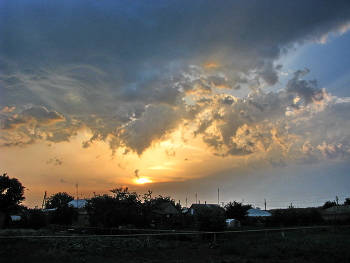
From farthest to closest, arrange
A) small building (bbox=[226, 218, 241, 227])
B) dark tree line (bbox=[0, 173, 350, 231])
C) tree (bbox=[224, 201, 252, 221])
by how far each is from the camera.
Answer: tree (bbox=[224, 201, 252, 221])
small building (bbox=[226, 218, 241, 227])
dark tree line (bbox=[0, 173, 350, 231])

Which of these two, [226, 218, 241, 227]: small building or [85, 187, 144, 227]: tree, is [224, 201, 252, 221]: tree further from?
[85, 187, 144, 227]: tree

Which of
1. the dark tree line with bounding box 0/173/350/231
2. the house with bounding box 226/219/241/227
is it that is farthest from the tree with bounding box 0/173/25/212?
the house with bounding box 226/219/241/227

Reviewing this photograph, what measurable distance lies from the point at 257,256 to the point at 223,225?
1427 centimetres

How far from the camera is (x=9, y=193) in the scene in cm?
5900

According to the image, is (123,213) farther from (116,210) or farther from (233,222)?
(233,222)

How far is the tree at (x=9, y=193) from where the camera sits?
5832 cm

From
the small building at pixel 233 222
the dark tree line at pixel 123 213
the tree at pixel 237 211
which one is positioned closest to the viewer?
the dark tree line at pixel 123 213

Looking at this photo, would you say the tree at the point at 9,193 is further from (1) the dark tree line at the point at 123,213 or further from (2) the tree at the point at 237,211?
(2) the tree at the point at 237,211

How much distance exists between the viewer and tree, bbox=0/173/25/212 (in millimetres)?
58319

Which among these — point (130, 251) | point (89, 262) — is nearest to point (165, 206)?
point (130, 251)

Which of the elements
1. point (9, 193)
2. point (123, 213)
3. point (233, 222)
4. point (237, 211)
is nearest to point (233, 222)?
point (233, 222)

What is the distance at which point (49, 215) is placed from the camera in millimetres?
57656

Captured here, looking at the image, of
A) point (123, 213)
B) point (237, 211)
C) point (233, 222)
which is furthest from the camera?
point (237, 211)

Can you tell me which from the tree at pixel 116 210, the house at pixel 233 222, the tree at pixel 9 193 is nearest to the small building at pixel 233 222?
the house at pixel 233 222
